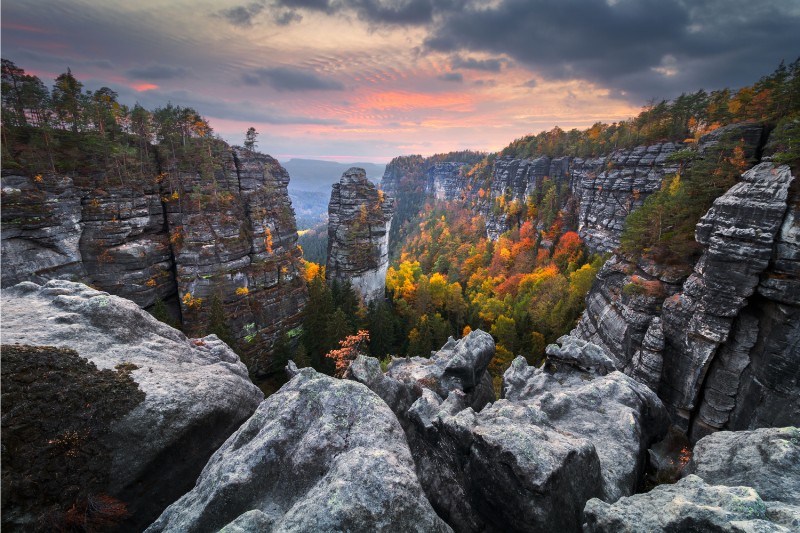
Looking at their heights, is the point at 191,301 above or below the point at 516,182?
below

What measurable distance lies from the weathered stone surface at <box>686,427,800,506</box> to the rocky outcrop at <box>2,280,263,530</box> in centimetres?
1709

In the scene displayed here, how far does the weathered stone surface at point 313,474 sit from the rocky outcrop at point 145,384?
2878 millimetres

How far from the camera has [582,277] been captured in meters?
49.4

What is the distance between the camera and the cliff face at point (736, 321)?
18.5 m

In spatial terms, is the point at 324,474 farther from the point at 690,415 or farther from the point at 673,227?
the point at 673,227

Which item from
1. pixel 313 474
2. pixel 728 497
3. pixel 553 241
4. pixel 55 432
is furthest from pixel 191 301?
pixel 553 241

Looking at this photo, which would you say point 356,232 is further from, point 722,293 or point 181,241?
point 722,293

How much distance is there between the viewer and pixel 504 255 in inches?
3418

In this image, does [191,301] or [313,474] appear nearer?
[313,474]

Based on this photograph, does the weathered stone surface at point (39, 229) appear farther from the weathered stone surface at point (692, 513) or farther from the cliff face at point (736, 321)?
the cliff face at point (736, 321)

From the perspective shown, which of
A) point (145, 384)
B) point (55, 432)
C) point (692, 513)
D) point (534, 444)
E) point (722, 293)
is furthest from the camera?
point (722, 293)

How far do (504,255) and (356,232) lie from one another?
44871 mm

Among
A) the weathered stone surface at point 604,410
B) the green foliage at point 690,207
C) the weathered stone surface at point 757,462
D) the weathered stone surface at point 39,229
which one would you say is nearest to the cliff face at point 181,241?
the weathered stone surface at point 39,229

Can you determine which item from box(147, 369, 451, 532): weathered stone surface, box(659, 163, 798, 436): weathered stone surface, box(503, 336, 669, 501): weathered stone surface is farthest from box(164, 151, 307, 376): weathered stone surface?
box(659, 163, 798, 436): weathered stone surface
